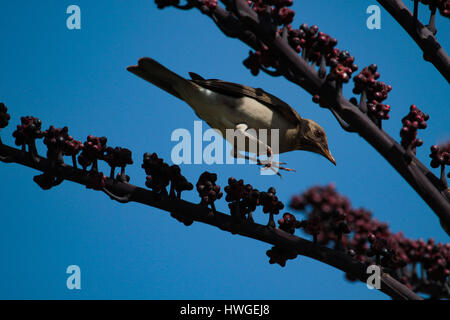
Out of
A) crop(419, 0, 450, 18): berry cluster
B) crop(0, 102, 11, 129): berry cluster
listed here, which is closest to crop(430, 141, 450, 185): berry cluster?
crop(419, 0, 450, 18): berry cluster

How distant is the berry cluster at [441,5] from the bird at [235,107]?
138 cm

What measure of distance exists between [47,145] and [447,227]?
10.2ft

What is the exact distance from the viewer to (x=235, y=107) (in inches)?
191

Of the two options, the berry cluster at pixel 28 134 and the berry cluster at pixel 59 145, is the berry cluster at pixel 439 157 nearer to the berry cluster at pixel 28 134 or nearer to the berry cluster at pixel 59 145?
the berry cluster at pixel 59 145

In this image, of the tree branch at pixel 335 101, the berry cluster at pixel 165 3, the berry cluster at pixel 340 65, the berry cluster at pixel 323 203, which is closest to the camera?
the berry cluster at pixel 165 3

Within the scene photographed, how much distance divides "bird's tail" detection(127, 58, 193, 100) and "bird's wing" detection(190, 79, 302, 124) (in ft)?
0.45

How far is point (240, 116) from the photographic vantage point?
15.9ft

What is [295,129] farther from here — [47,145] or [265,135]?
[47,145]

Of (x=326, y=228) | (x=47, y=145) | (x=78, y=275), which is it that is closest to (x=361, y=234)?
(x=326, y=228)

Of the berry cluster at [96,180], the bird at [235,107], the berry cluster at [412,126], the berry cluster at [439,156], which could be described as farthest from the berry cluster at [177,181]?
the berry cluster at [439,156]

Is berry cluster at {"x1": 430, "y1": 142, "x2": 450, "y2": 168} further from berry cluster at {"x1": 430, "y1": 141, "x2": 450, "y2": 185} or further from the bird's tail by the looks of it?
the bird's tail

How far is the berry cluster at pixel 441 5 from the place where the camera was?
4586mm

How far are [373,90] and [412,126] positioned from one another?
41cm

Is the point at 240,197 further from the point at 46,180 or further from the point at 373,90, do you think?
the point at 46,180
